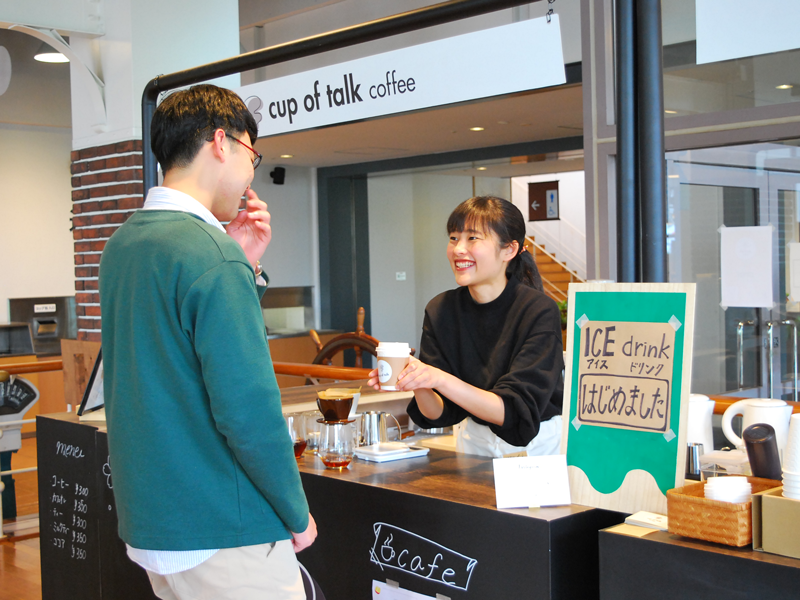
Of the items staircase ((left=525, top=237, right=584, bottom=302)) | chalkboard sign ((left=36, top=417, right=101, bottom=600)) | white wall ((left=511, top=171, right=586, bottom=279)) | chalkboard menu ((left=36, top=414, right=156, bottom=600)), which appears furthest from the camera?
white wall ((left=511, top=171, right=586, bottom=279))

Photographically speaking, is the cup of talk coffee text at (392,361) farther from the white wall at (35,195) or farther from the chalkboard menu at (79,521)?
the white wall at (35,195)

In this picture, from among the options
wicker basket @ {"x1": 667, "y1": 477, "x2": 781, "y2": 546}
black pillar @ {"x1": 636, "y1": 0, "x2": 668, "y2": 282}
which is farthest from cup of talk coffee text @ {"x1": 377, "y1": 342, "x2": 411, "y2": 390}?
wicker basket @ {"x1": 667, "y1": 477, "x2": 781, "y2": 546}

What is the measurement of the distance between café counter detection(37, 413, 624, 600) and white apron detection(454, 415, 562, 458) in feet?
0.24

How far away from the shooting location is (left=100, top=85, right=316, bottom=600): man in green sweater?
1338mm

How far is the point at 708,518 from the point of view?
127 centimetres

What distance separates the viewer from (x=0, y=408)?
482 cm

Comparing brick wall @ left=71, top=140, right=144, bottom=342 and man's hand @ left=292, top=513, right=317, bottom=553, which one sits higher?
brick wall @ left=71, top=140, right=144, bottom=342

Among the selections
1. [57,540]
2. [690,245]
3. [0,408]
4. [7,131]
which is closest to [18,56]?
[7,131]

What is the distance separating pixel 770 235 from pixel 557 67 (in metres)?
2.26

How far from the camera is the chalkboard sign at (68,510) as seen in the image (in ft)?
9.16

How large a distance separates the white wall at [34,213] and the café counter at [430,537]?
6697 millimetres

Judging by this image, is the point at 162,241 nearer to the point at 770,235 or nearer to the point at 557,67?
the point at 557,67

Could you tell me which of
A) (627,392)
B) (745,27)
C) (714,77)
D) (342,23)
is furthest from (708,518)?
(342,23)

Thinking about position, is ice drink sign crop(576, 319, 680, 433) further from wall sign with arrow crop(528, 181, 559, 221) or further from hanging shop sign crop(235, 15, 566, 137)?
wall sign with arrow crop(528, 181, 559, 221)
